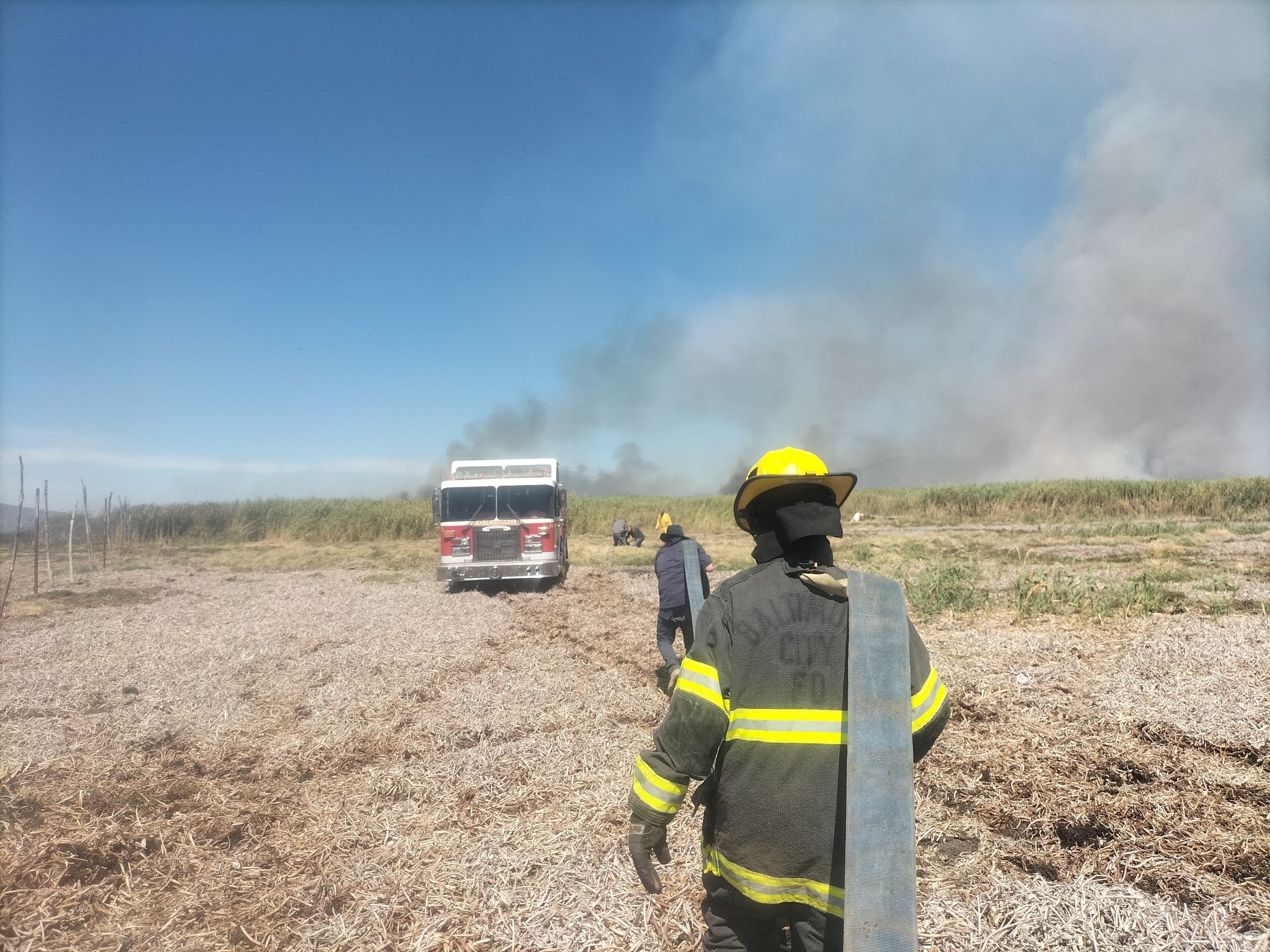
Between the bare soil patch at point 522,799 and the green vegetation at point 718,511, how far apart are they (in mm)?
23058

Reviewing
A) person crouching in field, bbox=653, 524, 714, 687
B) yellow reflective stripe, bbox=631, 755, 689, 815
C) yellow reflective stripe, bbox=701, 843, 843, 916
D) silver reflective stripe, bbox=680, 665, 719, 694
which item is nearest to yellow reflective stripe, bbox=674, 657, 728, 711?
silver reflective stripe, bbox=680, 665, 719, 694

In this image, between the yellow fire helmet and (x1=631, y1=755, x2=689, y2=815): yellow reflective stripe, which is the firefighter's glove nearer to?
(x1=631, y1=755, x2=689, y2=815): yellow reflective stripe

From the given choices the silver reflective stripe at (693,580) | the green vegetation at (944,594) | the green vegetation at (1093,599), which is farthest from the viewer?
the green vegetation at (944,594)

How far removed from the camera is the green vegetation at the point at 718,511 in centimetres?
3328

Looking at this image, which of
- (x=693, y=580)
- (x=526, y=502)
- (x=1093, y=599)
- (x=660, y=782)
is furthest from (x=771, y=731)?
(x=526, y=502)

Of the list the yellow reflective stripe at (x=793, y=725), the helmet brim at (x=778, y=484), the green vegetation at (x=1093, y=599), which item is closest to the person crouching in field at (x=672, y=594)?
the green vegetation at (x=1093, y=599)

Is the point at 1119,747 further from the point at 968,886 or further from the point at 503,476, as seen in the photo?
the point at 503,476

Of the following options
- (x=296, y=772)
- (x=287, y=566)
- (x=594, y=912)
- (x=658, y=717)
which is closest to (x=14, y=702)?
(x=296, y=772)

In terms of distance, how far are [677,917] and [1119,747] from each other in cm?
388

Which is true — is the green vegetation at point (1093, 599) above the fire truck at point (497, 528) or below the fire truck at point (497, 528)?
below

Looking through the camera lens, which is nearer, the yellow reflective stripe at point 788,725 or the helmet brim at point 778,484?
the yellow reflective stripe at point 788,725

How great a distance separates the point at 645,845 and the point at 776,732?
54 centimetres

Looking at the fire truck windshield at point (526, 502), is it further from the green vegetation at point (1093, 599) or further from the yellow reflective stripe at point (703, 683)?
the yellow reflective stripe at point (703, 683)

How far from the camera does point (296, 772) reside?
19.3 feet
